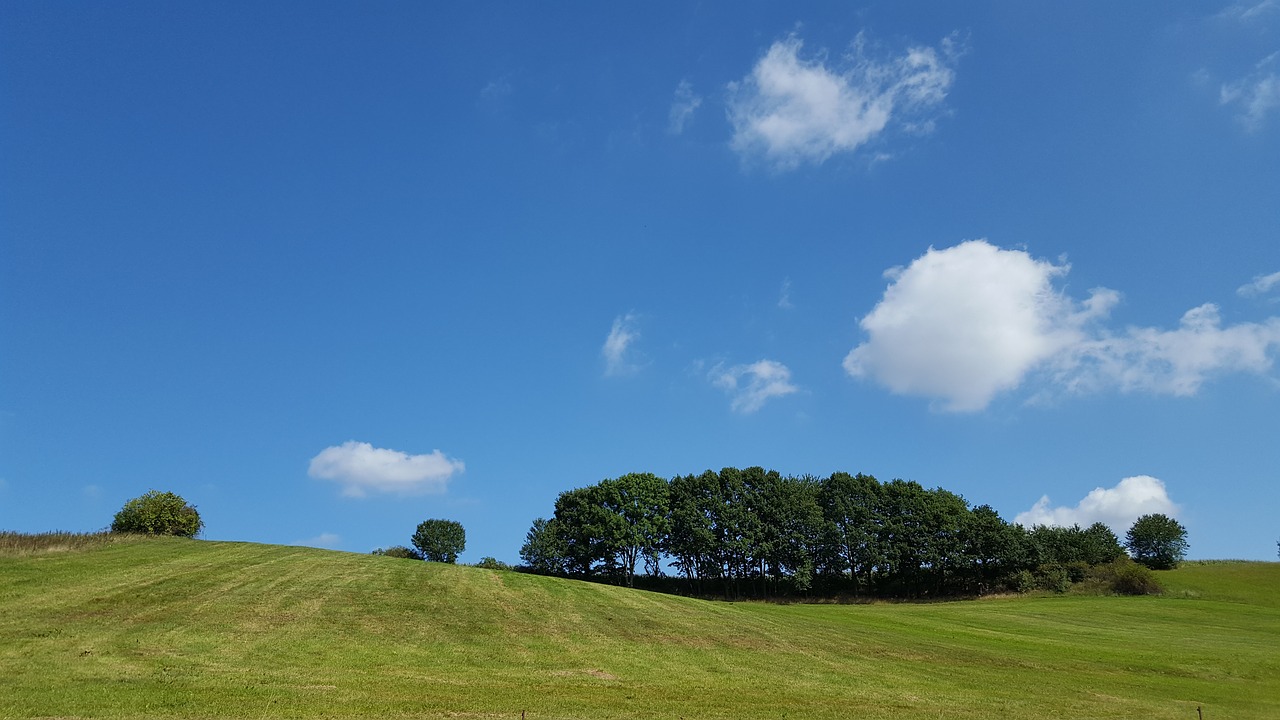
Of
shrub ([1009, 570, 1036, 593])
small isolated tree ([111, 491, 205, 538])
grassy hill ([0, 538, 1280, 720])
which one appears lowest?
shrub ([1009, 570, 1036, 593])

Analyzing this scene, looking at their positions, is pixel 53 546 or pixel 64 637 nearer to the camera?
pixel 64 637

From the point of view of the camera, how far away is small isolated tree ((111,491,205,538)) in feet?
240

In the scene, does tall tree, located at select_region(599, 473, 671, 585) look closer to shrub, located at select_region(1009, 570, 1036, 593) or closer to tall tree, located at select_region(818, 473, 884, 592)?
tall tree, located at select_region(818, 473, 884, 592)

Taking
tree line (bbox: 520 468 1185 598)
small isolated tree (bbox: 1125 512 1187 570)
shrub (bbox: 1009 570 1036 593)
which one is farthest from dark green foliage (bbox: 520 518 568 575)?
small isolated tree (bbox: 1125 512 1187 570)

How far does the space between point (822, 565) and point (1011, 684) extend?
69.2 metres

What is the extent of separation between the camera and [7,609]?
31.6m

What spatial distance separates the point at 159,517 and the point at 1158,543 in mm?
129633

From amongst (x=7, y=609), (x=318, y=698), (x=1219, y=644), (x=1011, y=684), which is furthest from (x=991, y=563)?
(x=7, y=609)

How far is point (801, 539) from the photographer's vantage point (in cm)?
9800

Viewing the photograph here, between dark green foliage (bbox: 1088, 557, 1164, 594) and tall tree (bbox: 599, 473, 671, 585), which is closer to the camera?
dark green foliage (bbox: 1088, 557, 1164, 594)

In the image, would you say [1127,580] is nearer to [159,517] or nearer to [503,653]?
[503,653]

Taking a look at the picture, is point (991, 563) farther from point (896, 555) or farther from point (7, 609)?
point (7, 609)

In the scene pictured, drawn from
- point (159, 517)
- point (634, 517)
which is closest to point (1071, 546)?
point (634, 517)

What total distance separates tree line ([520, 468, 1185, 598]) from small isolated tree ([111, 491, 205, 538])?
142ft
